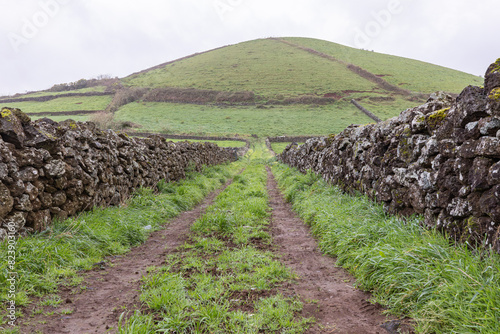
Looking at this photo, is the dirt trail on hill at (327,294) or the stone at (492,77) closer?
the dirt trail on hill at (327,294)

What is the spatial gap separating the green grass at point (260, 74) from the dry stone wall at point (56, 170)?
225 feet

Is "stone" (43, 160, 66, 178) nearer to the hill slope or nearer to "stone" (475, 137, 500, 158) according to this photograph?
"stone" (475, 137, 500, 158)

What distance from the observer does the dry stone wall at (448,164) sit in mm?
3277

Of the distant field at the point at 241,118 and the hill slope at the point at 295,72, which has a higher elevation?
the hill slope at the point at 295,72

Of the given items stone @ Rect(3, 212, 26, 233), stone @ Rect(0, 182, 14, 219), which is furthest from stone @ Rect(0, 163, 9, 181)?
stone @ Rect(3, 212, 26, 233)

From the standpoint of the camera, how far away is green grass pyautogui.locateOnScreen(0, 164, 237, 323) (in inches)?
141

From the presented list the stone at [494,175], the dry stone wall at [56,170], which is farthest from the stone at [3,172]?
the stone at [494,175]

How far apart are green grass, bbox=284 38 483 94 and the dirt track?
7471cm

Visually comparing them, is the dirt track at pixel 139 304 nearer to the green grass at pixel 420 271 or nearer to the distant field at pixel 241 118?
the green grass at pixel 420 271

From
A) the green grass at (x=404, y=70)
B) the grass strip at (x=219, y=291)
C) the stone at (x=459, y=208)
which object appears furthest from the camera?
the green grass at (x=404, y=70)

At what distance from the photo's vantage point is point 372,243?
446 centimetres

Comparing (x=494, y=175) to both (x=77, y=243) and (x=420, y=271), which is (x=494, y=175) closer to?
(x=420, y=271)

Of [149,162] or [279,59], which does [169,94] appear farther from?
[149,162]

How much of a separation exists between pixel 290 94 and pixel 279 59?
3096cm
